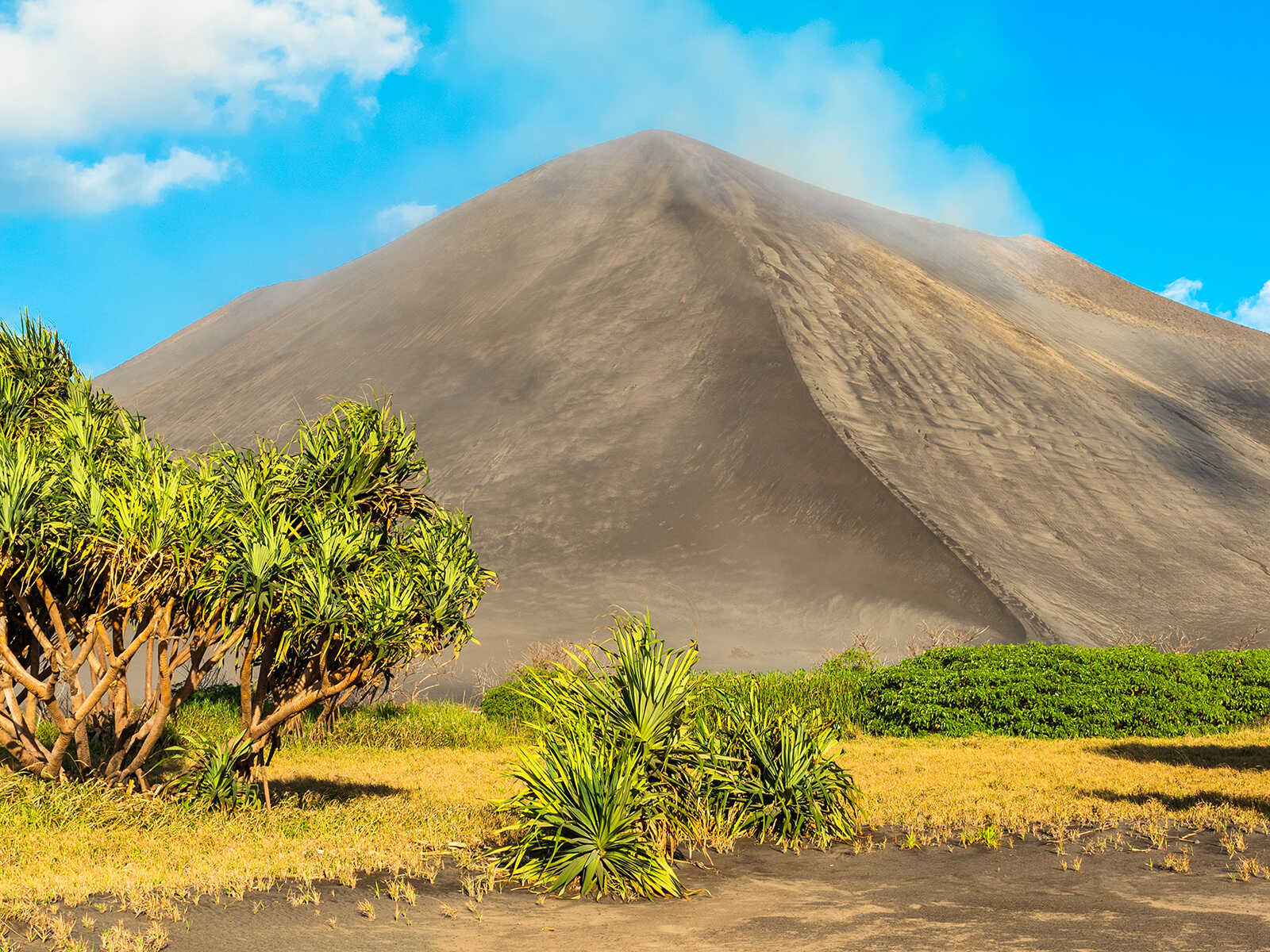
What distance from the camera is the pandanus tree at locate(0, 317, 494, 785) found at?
9648 millimetres

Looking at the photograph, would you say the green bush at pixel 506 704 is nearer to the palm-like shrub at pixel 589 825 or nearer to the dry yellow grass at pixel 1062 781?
the dry yellow grass at pixel 1062 781

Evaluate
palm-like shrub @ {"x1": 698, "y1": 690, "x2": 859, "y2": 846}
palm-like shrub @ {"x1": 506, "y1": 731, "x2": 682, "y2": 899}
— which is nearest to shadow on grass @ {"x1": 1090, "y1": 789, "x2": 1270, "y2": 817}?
palm-like shrub @ {"x1": 698, "y1": 690, "x2": 859, "y2": 846}

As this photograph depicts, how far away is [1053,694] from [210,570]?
50.3 feet

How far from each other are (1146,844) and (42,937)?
8.61m

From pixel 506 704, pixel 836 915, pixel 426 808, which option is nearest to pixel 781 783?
pixel 836 915

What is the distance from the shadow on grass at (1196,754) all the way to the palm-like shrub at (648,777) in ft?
23.8

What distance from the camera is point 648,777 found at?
30.4 feet

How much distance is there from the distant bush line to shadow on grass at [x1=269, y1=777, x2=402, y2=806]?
497cm

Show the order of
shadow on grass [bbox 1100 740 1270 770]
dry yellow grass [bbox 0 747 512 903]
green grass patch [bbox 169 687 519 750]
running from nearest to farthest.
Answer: dry yellow grass [bbox 0 747 512 903]
shadow on grass [bbox 1100 740 1270 770]
green grass patch [bbox 169 687 519 750]

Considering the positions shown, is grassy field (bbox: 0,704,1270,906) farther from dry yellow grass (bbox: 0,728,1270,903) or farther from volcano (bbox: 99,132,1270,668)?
volcano (bbox: 99,132,1270,668)

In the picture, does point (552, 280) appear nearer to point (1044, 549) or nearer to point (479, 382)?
point (479, 382)

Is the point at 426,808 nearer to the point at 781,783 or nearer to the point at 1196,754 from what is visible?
the point at 781,783

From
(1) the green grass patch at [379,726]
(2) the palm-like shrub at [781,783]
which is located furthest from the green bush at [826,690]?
(2) the palm-like shrub at [781,783]

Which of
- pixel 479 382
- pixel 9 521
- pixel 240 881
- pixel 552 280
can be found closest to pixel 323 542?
pixel 9 521
